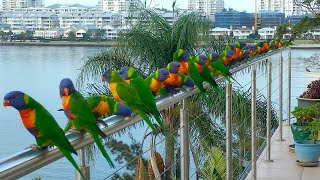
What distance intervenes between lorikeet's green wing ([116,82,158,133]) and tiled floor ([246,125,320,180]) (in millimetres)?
1886

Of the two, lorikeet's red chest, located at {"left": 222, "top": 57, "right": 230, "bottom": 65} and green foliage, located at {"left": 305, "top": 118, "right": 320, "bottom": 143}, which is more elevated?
lorikeet's red chest, located at {"left": 222, "top": 57, "right": 230, "bottom": 65}

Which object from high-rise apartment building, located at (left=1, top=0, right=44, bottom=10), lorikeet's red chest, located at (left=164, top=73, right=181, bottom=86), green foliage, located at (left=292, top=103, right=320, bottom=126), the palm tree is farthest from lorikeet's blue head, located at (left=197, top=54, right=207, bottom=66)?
high-rise apartment building, located at (left=1, top=0, right=44, bottom=10)

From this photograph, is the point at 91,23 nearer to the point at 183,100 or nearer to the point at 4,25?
the point at 4,25

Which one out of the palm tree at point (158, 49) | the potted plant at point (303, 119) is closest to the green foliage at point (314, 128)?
the potted plant at point (303, 119)

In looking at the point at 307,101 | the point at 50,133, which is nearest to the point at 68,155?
the point at 50,133

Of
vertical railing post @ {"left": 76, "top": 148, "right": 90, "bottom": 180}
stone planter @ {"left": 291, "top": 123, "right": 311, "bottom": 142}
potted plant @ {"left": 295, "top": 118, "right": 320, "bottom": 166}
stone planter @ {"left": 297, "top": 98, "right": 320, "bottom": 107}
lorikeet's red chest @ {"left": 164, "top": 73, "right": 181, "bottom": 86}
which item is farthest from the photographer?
stone planter @ {"left": 297, "top": 98, "right": 320, "bottom": 107}

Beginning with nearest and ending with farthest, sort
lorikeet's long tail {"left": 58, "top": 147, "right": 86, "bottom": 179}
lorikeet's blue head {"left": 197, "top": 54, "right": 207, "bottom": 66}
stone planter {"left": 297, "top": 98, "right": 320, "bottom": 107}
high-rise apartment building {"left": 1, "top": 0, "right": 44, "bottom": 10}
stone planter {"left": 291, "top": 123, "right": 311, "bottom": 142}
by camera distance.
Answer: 1. lorikeet's long tail {"left": 58, "top": 147, "right": 86, "bottom": 179}
2. lorikeet's blue head {"left": 197, "top": 54, "right": 207, "bottom": 66}
3. stone planter {"left": 291, "top": 123, "right": 311, "bottom": 142}
4. stone planter {"left": 297, "top": 98, "right": 320, "bottom": 107}
5. high-rise apartment building {"left": 1, "top": 0, "right": 44, "bottom": 10}

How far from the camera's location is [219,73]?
2.84m

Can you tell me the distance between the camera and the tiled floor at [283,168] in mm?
3690

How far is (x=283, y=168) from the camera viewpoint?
3.91 meters

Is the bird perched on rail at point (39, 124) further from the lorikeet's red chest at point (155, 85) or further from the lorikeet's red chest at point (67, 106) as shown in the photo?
the lorikeet's red chest at point (155, 85)

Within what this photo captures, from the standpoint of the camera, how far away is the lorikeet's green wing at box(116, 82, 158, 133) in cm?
158

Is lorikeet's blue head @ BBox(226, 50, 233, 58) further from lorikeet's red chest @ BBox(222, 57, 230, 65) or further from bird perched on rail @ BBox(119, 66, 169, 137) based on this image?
bird perched on rail @ BBox(119, 66, 169, 137)

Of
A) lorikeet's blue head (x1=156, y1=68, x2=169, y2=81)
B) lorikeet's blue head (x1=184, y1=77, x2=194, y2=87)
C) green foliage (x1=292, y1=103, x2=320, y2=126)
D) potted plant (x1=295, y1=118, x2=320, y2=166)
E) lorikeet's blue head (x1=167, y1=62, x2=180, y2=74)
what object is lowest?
potted plant (x1=295, y1=118, x2=320, y2=166)
